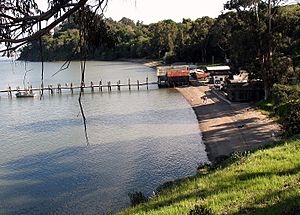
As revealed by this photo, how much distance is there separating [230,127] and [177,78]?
3196cm

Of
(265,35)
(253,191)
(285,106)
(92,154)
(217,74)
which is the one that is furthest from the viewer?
(217,74)

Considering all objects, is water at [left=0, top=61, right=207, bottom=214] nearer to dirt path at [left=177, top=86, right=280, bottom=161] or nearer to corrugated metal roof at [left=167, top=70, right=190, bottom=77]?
dirt path at [left=177, top=86, right=280, bottom=161]

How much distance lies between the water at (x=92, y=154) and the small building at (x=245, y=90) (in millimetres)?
4687

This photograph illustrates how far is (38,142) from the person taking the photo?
3139cm

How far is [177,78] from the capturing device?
6347 centimetres

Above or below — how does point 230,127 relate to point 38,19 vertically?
below

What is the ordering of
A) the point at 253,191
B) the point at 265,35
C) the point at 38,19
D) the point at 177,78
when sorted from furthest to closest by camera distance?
the point at 177,78, the point at 265,35, the point at 253,191, the point at 38,19

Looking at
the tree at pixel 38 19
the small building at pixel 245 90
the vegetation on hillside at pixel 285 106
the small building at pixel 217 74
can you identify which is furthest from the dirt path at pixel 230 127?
the tree at pixel 38 19

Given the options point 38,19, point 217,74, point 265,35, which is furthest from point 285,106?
point 217,74

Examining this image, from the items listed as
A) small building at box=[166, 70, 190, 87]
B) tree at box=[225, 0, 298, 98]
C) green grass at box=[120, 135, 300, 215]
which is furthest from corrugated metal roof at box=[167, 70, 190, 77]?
green grass at box=[120, 135, 300, 215]

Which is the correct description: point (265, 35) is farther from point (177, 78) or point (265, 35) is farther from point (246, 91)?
point (177, 78)

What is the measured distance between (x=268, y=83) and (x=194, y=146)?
12.5 metres

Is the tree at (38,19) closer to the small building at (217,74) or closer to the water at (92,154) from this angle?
the water at (92,154)

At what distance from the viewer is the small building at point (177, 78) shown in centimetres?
6309
